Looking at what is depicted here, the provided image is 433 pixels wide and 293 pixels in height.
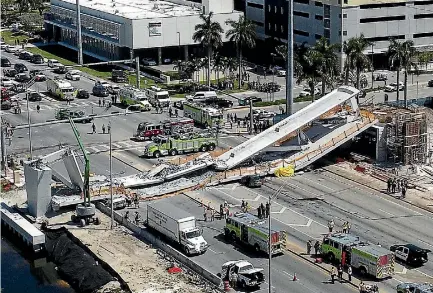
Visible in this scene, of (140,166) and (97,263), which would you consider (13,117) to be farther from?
(97,263)

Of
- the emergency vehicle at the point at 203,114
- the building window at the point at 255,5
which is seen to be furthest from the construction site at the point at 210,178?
the building window at the point at 255,5

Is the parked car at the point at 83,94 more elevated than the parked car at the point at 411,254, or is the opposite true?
the parked car at the point at 83,94

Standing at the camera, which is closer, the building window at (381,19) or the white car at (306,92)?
the white car at (306,92)

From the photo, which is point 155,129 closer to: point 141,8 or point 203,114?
point 203,114

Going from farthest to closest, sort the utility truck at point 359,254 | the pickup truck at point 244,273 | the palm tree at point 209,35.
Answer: the palm tree at point 209,35 < the utility truck at point 359,254 < the pickup truck at point 244,273

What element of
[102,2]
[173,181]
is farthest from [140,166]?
[102,2]

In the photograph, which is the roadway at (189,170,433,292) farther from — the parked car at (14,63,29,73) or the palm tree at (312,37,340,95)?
the parked car at (14,63,29,73)

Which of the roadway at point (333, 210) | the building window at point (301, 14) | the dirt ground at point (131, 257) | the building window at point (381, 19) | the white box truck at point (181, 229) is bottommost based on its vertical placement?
the dirt ground at point (131, 257)

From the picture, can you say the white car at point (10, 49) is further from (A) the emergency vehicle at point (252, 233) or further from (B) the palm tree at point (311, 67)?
(A) the emergency vehicle at point (252, 233)
